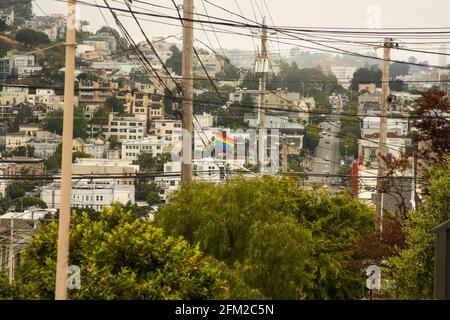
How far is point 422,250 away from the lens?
15.9 metres

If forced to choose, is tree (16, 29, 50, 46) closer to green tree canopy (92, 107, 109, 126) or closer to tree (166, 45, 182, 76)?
green tree canopy (92, 107, 109, 126)

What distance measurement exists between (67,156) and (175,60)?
4234 cm

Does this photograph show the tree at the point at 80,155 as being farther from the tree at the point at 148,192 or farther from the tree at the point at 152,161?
the tree at the point at 152,161

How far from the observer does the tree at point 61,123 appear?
39.2 metres

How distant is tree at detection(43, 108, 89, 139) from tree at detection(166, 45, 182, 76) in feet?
21.0

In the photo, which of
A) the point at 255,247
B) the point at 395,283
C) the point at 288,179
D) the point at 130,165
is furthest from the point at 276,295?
the point at 130,165

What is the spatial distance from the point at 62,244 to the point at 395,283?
8.48 metres

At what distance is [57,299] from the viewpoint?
9.59 metres

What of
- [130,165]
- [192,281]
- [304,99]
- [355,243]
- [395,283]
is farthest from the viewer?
[304,99]

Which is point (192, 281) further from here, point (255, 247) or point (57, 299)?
point (255, 247)

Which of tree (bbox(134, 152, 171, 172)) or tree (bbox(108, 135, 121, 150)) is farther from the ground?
tree (bbox(108, 135, 121, 150))

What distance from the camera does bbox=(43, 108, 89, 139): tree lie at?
39.2m

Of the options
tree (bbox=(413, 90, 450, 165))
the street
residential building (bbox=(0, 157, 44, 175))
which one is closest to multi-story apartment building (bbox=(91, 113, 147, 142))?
residential building (bbox=(0, 157, 44, 175))

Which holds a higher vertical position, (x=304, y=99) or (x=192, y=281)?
(x=304, y=99)
